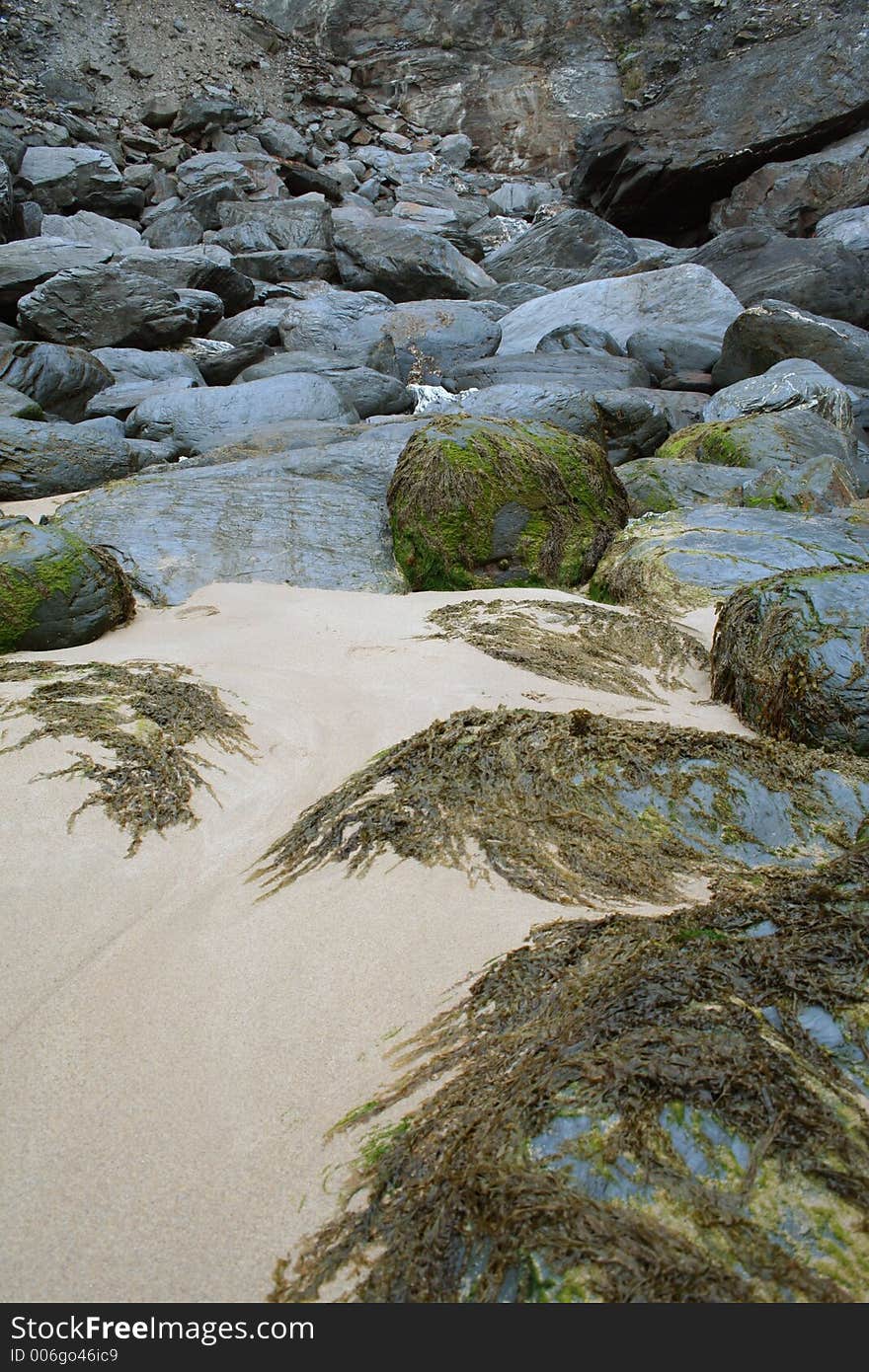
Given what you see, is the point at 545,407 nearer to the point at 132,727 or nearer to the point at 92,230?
the point at 132,727

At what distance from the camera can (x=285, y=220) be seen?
1800 cm

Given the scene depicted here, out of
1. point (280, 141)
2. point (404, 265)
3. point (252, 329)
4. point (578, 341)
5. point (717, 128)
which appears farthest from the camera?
point (280, 141)

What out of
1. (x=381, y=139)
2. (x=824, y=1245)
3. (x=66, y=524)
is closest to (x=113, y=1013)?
(x=824, y=1245)

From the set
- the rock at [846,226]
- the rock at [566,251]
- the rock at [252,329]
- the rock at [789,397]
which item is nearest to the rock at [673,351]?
the rock at [789,397]

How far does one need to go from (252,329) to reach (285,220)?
6.24 metres

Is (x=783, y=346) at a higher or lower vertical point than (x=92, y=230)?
lower

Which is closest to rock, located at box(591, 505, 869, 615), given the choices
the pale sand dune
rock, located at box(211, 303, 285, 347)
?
the pale sand dune

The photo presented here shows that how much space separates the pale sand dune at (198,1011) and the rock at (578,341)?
9.90 metres

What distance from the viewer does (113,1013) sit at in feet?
5.91

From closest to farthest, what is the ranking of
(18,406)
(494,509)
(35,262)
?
(494,509) → (18,406) → (35,262)

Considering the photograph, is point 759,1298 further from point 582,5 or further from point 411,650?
point 582,5

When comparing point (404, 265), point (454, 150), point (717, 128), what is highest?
point (454, 150)

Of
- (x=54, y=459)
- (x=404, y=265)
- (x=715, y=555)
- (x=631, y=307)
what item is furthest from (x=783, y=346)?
(x=54, y=459)
